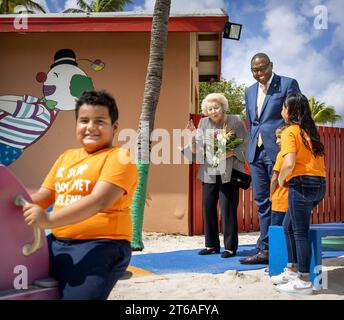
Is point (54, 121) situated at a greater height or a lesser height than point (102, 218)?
greater

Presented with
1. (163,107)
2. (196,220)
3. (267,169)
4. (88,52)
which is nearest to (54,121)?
(88,52)

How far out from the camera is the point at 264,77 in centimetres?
454

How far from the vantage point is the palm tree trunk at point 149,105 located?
5742 millimetres

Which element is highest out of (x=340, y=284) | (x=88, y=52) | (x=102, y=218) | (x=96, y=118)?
(x=88, y=52)

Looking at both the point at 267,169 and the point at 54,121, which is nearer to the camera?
the point at 267,169

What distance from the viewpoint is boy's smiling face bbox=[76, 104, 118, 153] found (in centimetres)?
188

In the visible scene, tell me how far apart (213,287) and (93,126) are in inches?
86.9

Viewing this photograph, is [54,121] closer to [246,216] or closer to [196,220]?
[196,220]

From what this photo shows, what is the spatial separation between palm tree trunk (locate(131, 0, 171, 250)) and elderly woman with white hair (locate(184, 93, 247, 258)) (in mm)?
782

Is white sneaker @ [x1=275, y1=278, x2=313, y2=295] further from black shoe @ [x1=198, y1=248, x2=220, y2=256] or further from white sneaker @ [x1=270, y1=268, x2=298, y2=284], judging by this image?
black shoe @ [x1=198, y1=248, x2=220, y2=256]

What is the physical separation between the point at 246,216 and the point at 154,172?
5.98 ft

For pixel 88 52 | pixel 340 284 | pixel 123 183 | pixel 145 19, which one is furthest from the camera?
pixel 88 52

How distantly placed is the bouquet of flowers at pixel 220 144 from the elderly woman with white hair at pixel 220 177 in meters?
0.04

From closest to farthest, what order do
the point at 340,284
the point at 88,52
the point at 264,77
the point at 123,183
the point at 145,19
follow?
the point at 123,183 < the point at 340,284 < the point at 264,77 < the point at 145,19 < the point at 88,52
